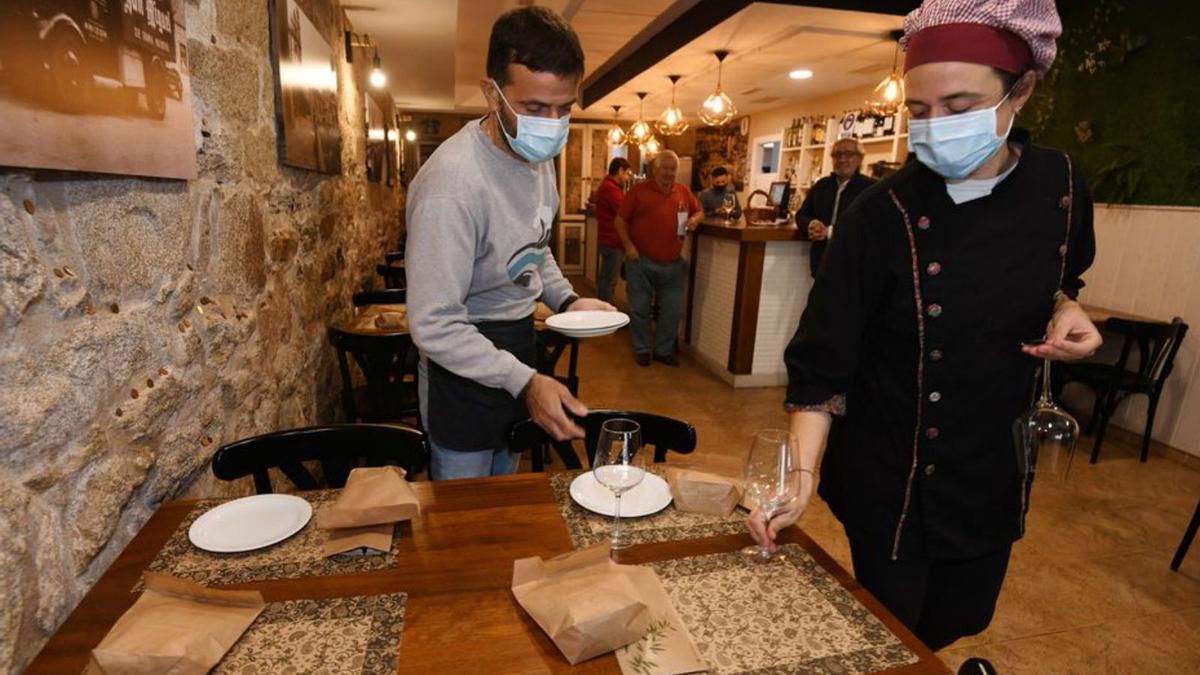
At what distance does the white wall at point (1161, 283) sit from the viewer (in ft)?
11.8

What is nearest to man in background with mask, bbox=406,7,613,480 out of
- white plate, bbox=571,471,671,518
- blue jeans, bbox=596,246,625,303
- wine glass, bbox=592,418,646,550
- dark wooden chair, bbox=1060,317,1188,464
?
white plate, bbox=571,471,671,518

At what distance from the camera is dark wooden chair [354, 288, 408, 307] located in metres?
3.66

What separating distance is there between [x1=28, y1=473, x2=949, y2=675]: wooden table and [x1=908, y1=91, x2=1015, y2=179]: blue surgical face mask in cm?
71

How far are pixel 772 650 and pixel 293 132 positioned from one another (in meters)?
2.37

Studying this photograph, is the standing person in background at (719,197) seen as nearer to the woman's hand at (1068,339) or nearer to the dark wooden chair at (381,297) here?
the dark wooden chair at (381,297)

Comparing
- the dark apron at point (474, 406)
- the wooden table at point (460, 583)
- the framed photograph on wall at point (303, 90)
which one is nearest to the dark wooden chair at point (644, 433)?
the dark apron at point (474, 406)

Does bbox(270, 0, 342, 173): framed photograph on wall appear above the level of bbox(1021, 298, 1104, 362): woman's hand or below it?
above

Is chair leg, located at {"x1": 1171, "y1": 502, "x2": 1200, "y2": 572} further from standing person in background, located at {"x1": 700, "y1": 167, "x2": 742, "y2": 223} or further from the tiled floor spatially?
standing person in background, located at {"x1": 700, "y1": 167, "x2": 742, "y2": 223}

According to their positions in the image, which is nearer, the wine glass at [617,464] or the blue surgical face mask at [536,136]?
the wine glass at [617,464]

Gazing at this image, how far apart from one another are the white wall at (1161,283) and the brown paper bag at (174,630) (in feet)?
15.6

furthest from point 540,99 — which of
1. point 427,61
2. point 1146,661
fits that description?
point 427,61

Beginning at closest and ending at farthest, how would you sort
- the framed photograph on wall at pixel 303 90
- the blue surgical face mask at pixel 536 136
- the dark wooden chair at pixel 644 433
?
1. the blue surgical face mask at pixel 536 136
2. the dark wooden chair at pixel 644 433
3. the framed photograph on wall at pixel 303 90

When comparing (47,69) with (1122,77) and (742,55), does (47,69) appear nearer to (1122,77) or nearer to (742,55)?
(1122,77)

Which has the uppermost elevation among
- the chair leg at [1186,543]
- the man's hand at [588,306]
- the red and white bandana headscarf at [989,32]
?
the red and white bandana headscarf at [989,32]
